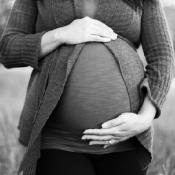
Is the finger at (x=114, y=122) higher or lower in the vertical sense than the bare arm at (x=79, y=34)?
lower

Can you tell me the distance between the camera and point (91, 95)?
2.01m

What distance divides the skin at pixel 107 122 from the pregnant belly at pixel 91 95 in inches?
1.6

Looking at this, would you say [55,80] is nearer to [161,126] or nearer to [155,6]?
[155,6]

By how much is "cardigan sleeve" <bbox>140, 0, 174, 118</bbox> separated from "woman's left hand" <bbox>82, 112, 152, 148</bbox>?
0.44 feet

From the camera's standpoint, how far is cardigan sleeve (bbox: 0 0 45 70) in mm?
2170

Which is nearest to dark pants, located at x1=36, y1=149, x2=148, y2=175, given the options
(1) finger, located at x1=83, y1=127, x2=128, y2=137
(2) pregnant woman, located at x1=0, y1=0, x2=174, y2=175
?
(2) pregnant woman, located at x1=0, y1=0, x2=174, y2=175

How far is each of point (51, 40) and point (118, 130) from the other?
47 cm

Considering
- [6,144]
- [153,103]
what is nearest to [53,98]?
[153,103]

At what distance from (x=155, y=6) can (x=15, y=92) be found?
16.9ft

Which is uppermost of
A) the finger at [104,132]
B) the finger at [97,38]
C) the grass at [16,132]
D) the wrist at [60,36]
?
the finger at [97,38]

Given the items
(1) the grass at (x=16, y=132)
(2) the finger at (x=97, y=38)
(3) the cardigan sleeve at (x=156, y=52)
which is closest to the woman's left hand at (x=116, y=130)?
(3) the cardigan sleeve at (x=156, y=52)

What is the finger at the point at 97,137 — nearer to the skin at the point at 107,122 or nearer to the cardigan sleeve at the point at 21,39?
the skin at the point at 107,122

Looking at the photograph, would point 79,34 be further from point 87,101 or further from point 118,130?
point 118,130

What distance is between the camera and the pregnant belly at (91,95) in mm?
2010
